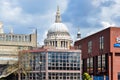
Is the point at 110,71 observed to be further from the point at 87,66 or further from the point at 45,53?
the point at 87,66

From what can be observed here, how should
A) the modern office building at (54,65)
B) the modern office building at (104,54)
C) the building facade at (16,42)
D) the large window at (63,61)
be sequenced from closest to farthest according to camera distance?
the modern office building at (54,65)
the large window at (63,61)
the modern office building at (104,54)
the building facade at (16,42)

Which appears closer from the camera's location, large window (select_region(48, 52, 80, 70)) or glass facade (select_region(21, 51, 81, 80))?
glass facade (select_region(21, 51, 81, 80))

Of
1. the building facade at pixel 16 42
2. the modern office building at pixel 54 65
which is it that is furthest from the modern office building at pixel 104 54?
the building facade at pixel 16 42

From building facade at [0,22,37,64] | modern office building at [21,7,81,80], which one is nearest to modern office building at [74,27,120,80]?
modern office building at [21,7,81,80]

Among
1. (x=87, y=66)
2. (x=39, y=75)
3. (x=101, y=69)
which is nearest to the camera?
(x=39, y=75)

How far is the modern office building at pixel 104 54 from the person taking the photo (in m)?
107

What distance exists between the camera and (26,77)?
10469cm

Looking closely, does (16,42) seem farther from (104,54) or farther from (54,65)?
(104,54)

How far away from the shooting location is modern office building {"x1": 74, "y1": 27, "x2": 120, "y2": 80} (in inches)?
4195

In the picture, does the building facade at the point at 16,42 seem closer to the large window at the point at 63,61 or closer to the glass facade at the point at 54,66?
the glass facade at the point at 54,66

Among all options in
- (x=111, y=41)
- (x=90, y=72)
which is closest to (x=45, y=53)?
(x=111, y=41)

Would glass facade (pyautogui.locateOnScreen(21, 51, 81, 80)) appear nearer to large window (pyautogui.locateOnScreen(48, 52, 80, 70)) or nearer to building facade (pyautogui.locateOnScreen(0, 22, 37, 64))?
large window (pyautogui.locateOnScreen(48, 52, 80, 70))

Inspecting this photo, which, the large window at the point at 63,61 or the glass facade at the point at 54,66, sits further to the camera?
the large window at the point at 63,61

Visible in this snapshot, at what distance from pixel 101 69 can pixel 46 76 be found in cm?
1906
